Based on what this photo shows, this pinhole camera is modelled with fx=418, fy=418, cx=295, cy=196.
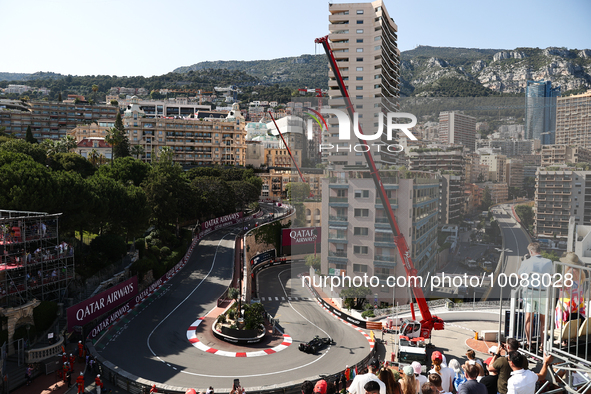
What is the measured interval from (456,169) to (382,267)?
6.49 m

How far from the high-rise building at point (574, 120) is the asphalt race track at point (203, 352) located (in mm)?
12654

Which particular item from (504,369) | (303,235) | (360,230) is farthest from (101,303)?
(303,235)

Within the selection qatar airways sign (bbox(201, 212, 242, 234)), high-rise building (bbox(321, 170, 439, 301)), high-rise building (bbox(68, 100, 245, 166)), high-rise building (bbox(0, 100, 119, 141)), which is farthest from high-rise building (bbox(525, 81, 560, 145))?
high-rise building (bbox(0, 100, 119, 141))

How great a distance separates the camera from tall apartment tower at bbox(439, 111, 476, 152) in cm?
1712

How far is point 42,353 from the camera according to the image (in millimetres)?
16969

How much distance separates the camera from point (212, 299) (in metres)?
26.8

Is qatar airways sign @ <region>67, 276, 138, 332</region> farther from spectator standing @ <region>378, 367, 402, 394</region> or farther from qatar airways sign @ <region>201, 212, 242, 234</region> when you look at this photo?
qatar airways sign @ <region>201, 212, 242, 234</region>

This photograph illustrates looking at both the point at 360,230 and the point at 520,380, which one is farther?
the point at 360,230

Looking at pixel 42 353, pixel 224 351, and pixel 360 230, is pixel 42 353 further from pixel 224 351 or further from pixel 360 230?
pixel 360 230

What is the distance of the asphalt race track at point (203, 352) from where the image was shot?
16.8m

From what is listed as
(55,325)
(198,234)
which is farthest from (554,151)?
(198,234)

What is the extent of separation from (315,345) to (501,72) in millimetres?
116565

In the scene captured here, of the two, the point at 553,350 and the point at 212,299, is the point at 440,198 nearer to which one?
the point at 553,350

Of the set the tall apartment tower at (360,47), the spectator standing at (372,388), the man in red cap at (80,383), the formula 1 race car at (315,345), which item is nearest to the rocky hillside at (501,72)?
the tall apartment tower at (360,47)
